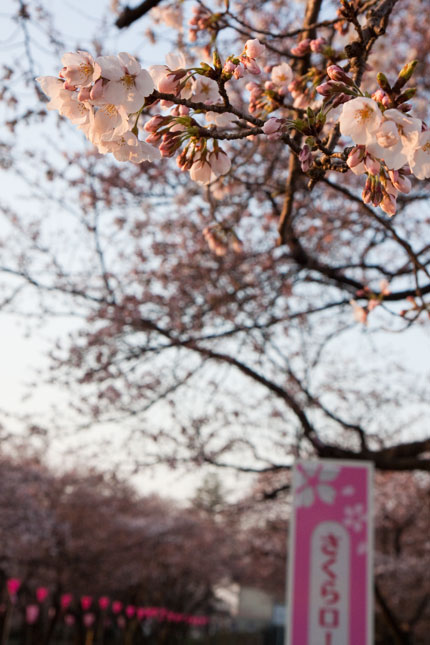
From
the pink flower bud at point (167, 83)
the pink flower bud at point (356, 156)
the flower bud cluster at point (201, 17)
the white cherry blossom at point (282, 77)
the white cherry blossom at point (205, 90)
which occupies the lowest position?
the pink flower bud at point (356, 156)

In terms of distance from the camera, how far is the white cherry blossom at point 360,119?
119cm

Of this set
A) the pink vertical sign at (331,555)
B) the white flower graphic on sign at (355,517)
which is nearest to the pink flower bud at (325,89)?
the pink vertical sign at (331,555)

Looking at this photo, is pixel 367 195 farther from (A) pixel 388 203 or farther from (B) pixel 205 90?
(B) pixel 205 90

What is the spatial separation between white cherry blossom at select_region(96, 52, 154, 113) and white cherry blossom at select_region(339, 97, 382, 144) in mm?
395

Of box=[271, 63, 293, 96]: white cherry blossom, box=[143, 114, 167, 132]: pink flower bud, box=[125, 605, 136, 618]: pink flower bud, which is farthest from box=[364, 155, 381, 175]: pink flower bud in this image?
box=[125, 605, 136, 618]: pink flower bud

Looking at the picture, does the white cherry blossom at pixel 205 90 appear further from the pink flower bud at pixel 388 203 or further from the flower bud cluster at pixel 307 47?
the flower bud cluster at pixel 307 47

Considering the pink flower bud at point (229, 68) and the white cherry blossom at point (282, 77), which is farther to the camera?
the white cherry blossom at point (282, 77)

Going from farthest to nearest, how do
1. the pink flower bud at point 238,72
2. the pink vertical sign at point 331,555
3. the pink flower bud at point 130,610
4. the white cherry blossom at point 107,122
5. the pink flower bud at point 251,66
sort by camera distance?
the pink flower bud at point 130,610 < the pink vertical sign at point 331,555 < the pink flower bud at point 251,66 < the pink flower bud at point 238,72 < the white cherry blossom at point 107,122

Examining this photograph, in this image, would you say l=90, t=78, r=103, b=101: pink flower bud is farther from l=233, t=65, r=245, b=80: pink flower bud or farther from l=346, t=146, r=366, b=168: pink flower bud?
l=346, t=146, r=366, b=168: pink flower bud

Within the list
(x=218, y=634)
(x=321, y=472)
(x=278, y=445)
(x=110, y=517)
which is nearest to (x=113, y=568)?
(x=110, y=517)

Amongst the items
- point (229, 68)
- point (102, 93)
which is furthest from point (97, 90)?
point (229, 68)

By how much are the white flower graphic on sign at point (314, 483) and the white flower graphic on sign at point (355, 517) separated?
161 millimetres

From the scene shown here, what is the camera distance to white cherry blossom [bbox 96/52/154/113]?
47.6 inches

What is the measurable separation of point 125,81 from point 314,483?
14.9 feet
